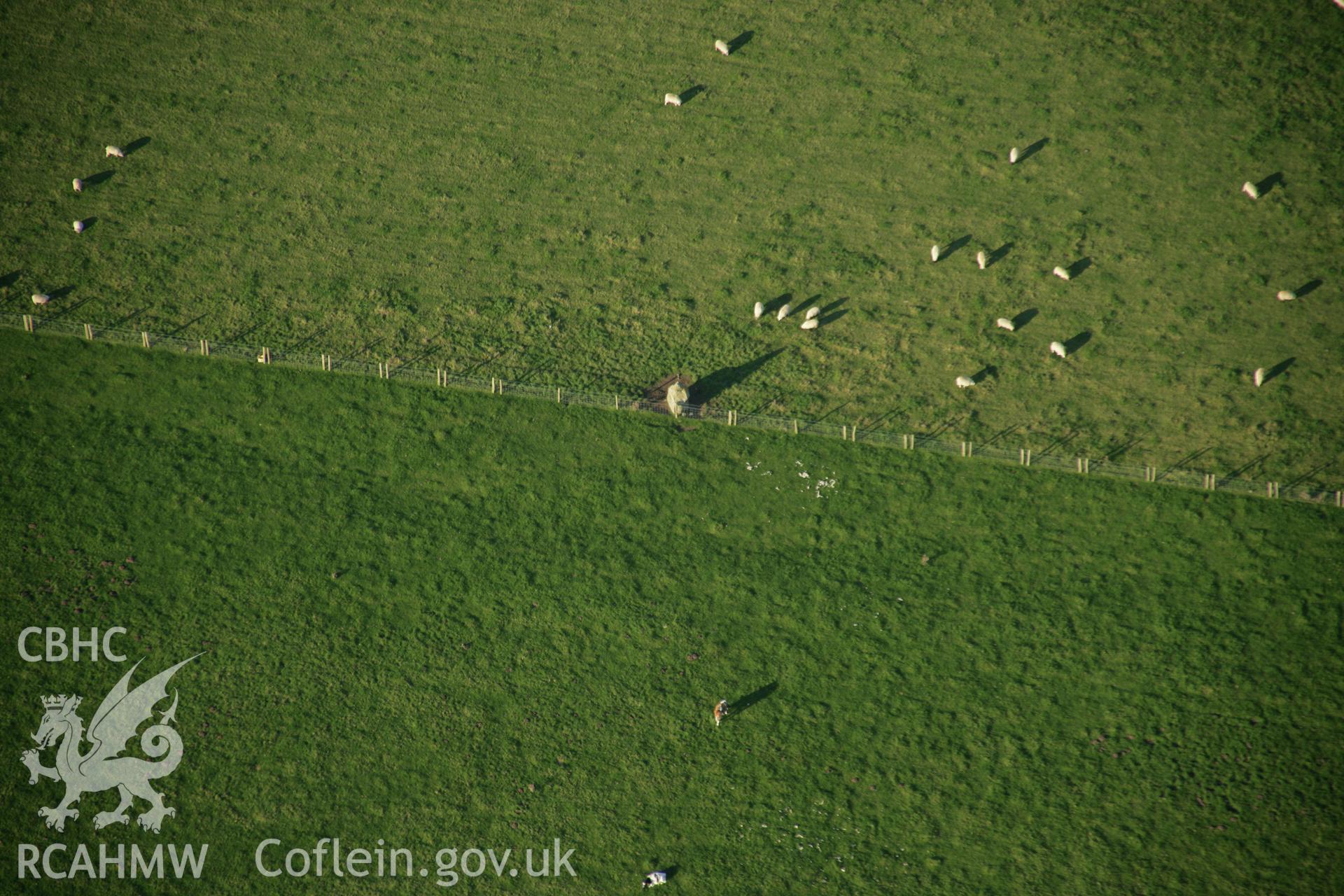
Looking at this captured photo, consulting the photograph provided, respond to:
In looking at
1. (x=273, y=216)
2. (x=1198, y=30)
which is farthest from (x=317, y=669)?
(x=1198, y=30)

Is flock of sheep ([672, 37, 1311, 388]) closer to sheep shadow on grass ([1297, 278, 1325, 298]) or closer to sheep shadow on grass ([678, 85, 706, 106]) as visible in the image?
sheep shadow on grass ([1297, 278, 1325, 298])

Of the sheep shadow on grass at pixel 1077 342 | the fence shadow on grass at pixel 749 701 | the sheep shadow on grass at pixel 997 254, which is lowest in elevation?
the fence shadow on grass at pixel 749 701

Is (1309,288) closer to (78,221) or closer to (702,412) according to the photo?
(702,412)

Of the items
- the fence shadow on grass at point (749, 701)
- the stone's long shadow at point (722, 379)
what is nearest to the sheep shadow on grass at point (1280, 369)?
the stone's long shadow at point (722, 379)

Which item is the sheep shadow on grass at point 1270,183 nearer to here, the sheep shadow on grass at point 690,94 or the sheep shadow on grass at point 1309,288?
the sheep shadow on grass at point 1309,288

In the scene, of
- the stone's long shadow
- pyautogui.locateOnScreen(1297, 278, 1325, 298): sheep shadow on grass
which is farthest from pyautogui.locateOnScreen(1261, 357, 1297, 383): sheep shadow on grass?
the stone's long shadow

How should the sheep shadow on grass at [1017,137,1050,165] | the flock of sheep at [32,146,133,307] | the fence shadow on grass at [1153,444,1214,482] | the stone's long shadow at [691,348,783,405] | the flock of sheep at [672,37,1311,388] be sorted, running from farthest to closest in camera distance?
the sheep shadow on grass at [1017,137,1050,165] → the flock of sheep at [32,146,133,307] → the stone's long shadow at [691,348,783,405] → the flock of sheep at [672,37,1311,388] → the fence shadow on grass at [1153,444,1214,482]
